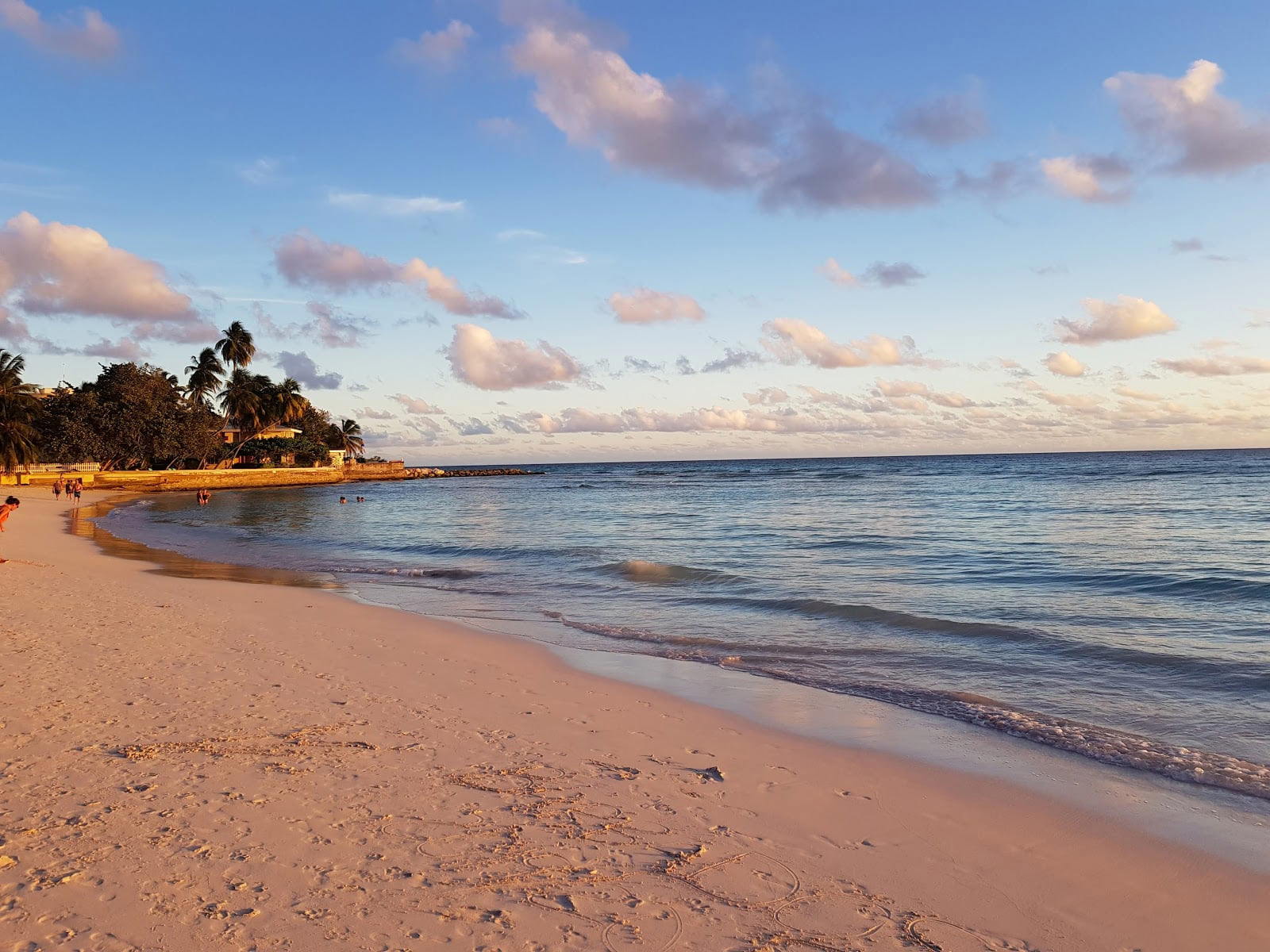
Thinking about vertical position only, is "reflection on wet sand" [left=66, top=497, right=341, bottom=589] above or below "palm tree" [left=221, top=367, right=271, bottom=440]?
below

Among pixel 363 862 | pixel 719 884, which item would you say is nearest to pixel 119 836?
pixel 363 862

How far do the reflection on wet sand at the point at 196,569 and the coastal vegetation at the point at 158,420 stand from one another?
141ft

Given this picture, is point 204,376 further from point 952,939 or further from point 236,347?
point 952,939

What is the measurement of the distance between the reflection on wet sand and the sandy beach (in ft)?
31.9

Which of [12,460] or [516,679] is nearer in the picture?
[516,679]

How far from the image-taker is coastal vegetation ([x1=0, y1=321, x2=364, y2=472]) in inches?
2399

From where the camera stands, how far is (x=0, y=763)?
5.36 meters

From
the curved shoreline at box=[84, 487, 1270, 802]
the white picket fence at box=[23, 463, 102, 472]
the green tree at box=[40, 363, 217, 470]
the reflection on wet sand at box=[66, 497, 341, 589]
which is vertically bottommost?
the reflection on wet sand at box=[66, 497, 341, 589]

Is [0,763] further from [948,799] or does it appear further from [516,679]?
[948,799]

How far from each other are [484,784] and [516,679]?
11.4 feet

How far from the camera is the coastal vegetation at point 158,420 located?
200 ft

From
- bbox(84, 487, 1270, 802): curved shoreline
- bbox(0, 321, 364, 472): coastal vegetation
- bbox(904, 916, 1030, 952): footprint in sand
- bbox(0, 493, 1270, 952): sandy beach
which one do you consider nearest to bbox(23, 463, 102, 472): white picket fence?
bbox(0, 321, 364, 472): coastal vegetation

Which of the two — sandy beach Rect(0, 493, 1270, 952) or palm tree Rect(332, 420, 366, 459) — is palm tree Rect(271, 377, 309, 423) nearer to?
palm tree Rect(332, 420, 366, 459)

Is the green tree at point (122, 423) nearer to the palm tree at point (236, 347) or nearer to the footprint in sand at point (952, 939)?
the palm tree at point (236, 347)
